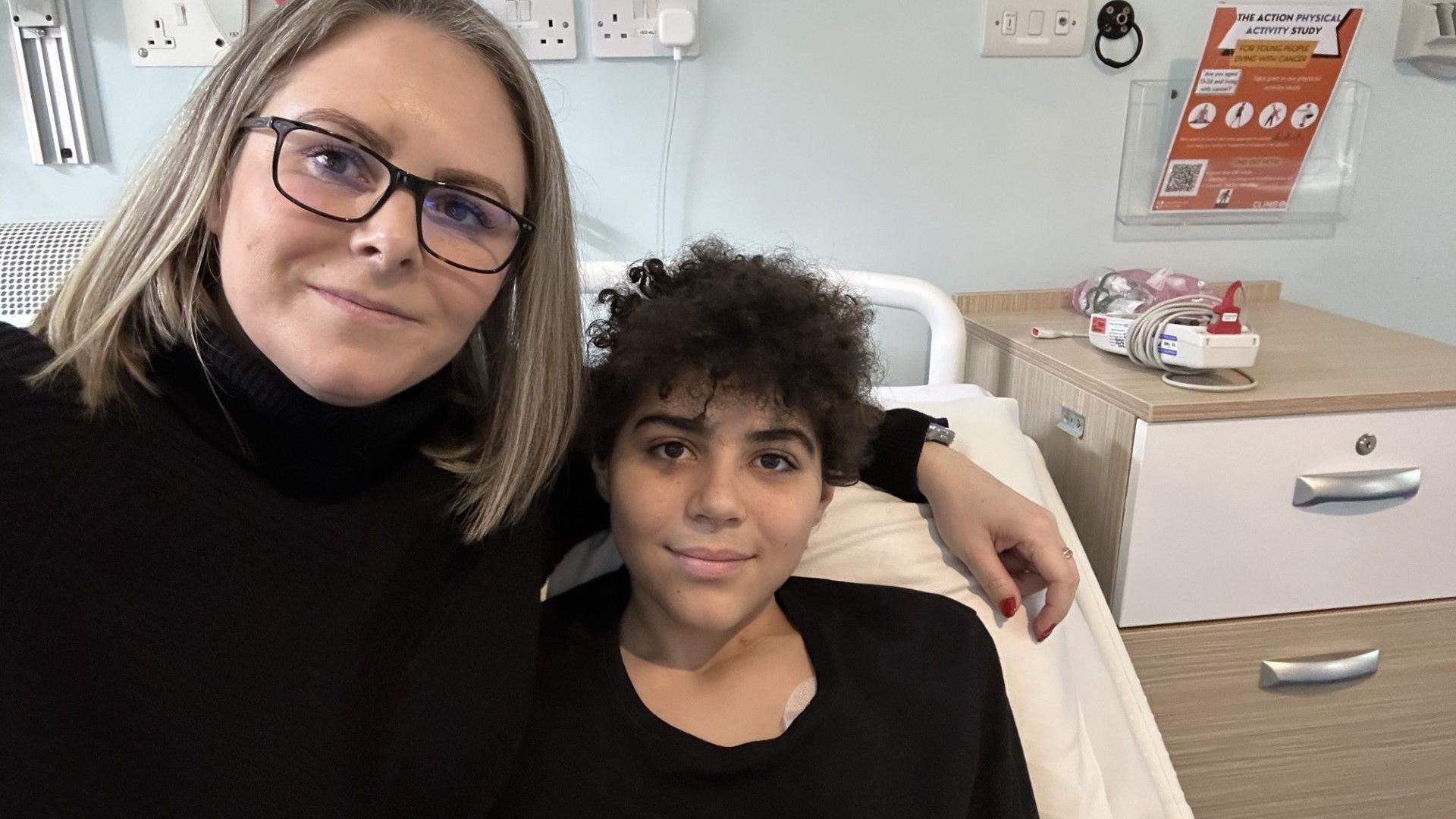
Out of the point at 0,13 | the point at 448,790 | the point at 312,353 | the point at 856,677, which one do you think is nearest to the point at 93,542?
the point at 312,353

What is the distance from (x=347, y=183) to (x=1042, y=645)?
751 mm

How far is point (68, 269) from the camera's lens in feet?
3.66

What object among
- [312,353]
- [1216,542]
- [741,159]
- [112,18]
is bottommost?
[1216,542]

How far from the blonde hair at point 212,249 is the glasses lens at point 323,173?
56 millimetres

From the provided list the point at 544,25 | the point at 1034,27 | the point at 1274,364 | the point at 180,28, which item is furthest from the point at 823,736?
the point at 180,28

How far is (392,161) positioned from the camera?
0.58 m

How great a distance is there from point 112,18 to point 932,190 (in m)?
1.32

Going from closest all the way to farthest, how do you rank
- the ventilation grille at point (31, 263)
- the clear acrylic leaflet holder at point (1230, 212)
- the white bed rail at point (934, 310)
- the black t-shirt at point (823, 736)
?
the black t-shirt at point (823, 736), the ventilation grille at point (31, 263), the white bed rail at point (934, 310), the clear acrylic leaflet holder at point (1230, 212)

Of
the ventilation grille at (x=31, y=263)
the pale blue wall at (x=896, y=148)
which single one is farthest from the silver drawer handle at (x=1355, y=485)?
the ventilation grille at (x=31, y=263)

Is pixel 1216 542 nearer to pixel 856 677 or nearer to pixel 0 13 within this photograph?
pixel 856 677

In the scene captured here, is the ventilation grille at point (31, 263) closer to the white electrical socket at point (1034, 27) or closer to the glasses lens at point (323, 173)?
the glasses lens at point (323, 173)

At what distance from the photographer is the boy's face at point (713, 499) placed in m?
0.68

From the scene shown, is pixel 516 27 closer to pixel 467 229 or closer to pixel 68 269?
pixel 68 269

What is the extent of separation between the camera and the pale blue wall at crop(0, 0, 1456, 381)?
4.69ft
